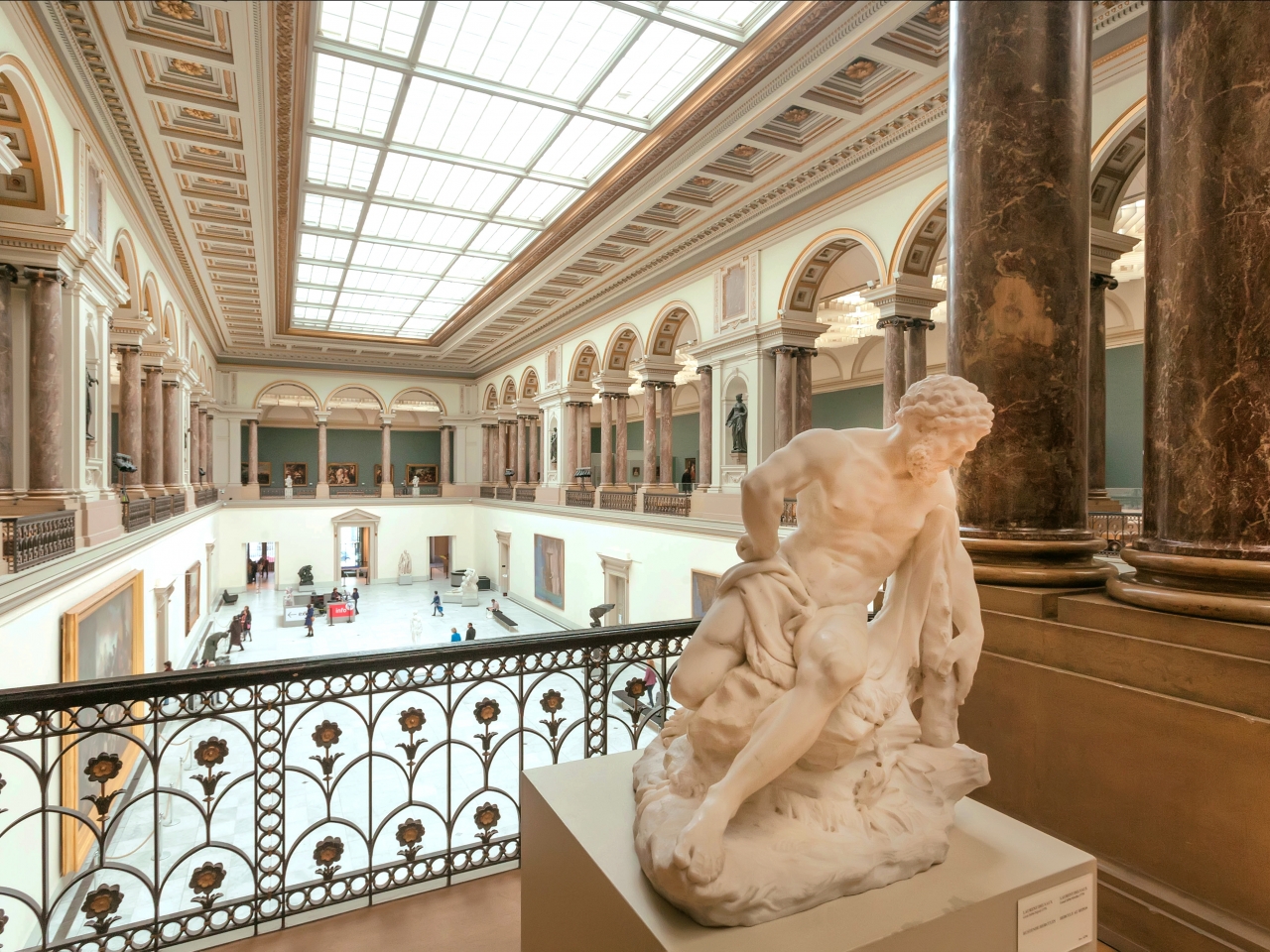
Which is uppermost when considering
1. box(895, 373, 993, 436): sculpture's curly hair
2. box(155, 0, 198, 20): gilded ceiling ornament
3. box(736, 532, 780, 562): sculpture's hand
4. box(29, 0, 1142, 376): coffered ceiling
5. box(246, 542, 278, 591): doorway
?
box(155, 0, 198, 20): gilded ceiling ornament

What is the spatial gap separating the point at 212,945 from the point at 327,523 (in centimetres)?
2634

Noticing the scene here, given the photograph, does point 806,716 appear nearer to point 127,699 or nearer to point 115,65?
point 127,699

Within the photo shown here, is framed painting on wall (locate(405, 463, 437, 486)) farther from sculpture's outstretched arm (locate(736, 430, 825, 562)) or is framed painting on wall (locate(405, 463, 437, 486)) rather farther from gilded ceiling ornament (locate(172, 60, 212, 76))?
sculpture's outstretched arm (locate(736, 430, 825, 562))

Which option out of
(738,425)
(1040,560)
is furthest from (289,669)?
(738,425)

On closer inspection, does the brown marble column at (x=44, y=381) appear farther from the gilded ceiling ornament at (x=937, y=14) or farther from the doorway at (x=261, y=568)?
the doorway at (x=261, y=568)

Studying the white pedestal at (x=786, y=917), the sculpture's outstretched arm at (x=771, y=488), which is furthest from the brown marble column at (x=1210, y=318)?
the sculpture's outstretched arm at (x=771, y=488)

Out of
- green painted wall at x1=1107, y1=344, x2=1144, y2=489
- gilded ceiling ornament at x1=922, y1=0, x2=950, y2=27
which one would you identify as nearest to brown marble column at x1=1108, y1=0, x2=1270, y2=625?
gilded ceiling ornament at x1=922, y1=0, x2=950, y2=27

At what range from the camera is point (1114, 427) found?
16.4 m

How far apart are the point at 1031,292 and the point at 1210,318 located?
2.44 ft

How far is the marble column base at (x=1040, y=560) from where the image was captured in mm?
3207

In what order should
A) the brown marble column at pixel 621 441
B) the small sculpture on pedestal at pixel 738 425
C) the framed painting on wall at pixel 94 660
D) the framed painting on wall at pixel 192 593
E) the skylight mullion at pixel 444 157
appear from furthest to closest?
1. the brown marble column at pixel 621 441
2. the framed painting on wall at pixel 192 593
3. the small sculpture on pedestal at pixel 738 425
4. the skylight mullion at pixel 444 157
5. the framed painting on wall at pixel 94 660

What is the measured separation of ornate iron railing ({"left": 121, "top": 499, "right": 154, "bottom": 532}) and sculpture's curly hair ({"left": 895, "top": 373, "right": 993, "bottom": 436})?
1166cm

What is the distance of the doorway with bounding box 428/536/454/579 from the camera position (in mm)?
31816

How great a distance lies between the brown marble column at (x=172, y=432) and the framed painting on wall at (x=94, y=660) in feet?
21.4
